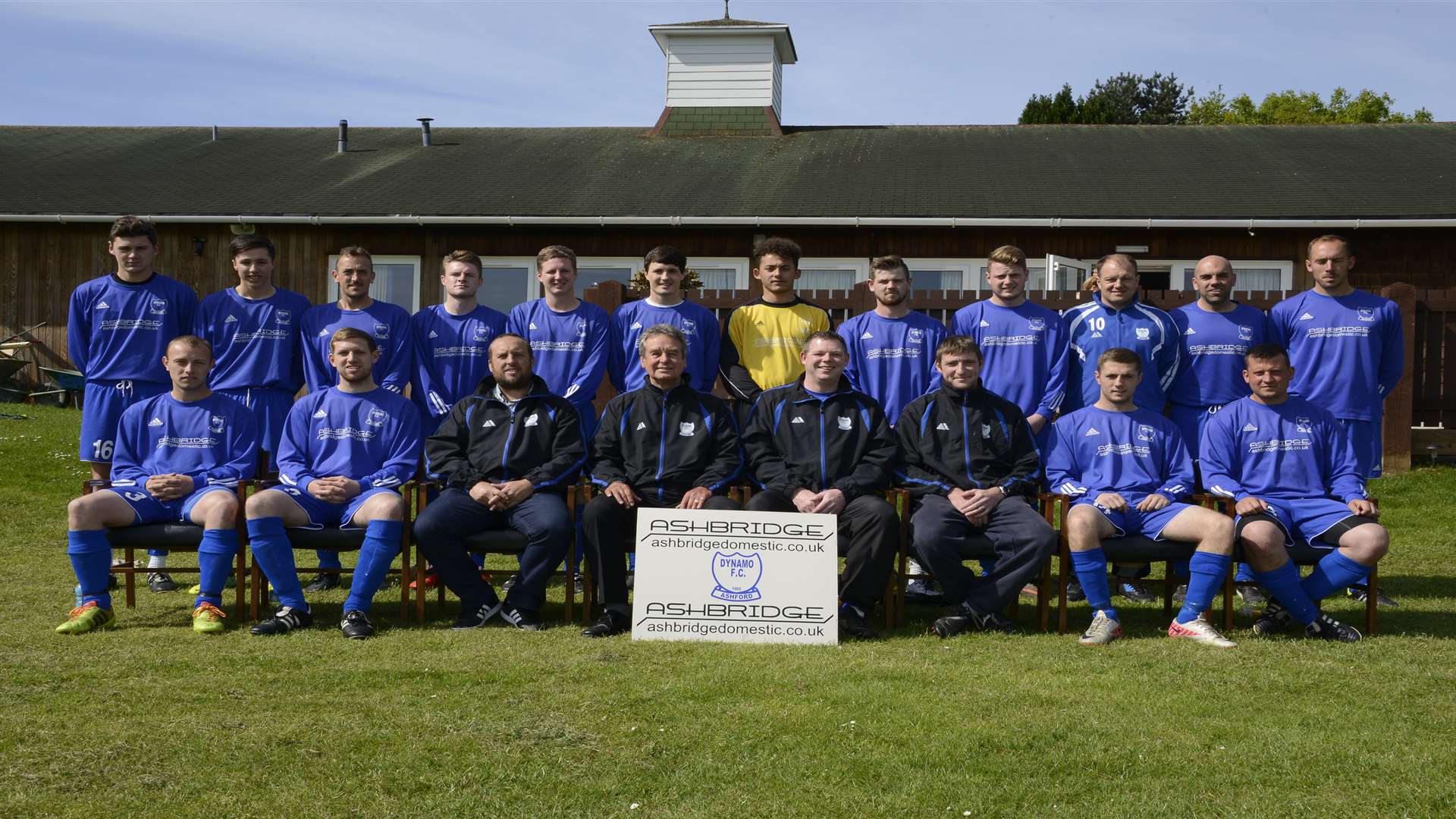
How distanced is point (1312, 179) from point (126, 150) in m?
17.1

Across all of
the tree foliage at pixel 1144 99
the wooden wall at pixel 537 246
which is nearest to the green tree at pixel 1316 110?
the tree foliage at pixel 1144 99

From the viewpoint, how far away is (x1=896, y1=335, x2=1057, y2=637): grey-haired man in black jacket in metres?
5.27

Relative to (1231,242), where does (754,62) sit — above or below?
above

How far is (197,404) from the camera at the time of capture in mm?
5828

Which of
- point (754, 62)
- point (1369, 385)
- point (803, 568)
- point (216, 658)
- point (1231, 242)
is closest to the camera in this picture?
point (216, 658)

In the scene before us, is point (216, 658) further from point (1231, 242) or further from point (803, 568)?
point (1231, 242)

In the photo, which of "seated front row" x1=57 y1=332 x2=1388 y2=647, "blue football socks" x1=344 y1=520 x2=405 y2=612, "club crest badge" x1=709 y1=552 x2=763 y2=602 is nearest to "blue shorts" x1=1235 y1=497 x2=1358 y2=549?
"seated front row" x1=57 y1=332 x2=1388 y2=647

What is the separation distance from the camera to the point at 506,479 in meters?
5.66

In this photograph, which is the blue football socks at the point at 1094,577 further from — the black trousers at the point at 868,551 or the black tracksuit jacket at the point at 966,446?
the black trousers at the point at 868,551

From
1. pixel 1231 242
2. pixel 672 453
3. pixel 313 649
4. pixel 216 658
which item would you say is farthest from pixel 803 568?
pixel 1231 242

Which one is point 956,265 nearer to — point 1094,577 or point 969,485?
point 969,485

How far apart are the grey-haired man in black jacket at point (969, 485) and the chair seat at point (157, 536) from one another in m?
3.38

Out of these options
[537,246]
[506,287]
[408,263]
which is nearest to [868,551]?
[537,246]

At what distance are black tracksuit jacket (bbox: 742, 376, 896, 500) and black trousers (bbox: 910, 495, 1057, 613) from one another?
348 millimetres
